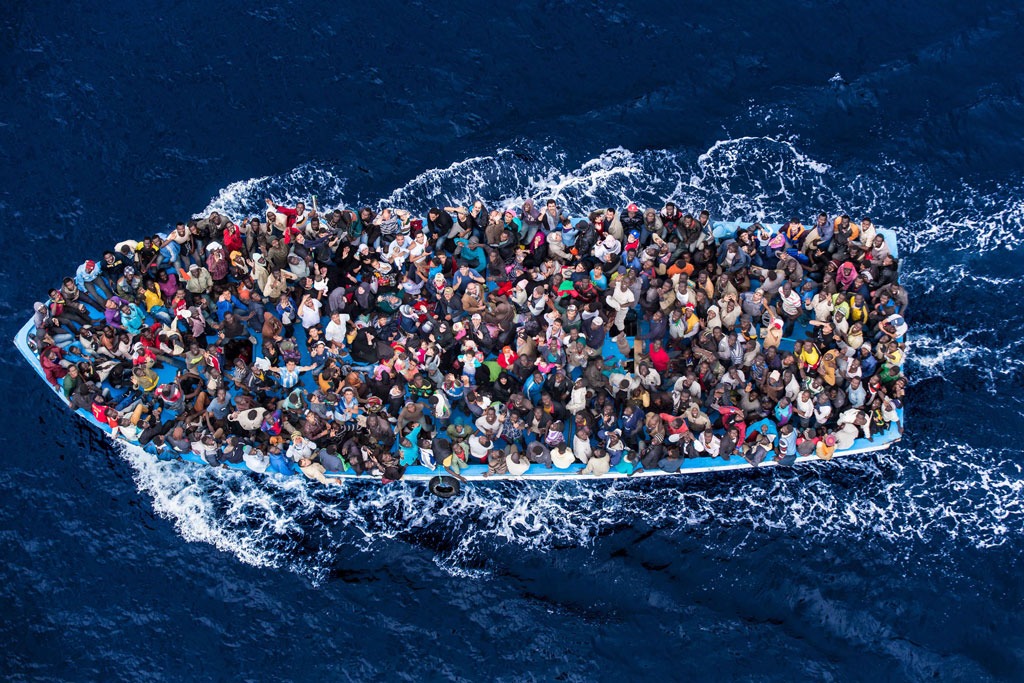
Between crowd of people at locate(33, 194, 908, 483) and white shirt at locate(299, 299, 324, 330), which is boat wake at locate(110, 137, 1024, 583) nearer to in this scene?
crowd of people at locate(33, 194, 908, 483)

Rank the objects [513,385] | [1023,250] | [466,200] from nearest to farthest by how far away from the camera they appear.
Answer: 1. [513,385]
2. [1023,250]
3. [466,200]

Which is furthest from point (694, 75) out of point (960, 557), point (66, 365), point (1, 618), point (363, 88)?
point (1, 618)

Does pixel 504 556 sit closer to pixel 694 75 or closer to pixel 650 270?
pixel 650 270

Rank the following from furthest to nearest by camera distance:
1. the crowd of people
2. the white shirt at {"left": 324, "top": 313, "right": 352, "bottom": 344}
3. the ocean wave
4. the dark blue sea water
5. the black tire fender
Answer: the ocean wave, the white shirt at {"left": 324, "top": 313, "right": 352, "bottom": 344}, the dark blue sea water, the black tire fender, the crowd of people

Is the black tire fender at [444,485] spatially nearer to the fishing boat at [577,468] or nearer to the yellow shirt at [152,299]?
the fishing boat at [577,468]

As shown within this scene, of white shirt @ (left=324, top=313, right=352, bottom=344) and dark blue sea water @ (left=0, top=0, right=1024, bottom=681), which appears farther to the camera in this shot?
white shirt @ (left=324, top=313, right=352, bottom=344)

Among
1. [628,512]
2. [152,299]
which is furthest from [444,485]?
[152,299]

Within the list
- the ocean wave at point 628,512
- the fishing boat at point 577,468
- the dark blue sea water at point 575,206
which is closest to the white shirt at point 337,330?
the fishing boat at point 577,468

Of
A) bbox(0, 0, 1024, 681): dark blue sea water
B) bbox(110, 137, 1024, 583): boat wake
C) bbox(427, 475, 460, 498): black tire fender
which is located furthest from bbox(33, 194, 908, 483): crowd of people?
bbox(0, 0, 1024, 681): dark blue sea water
